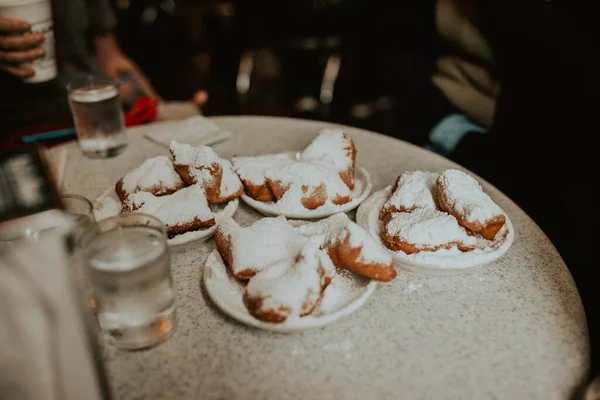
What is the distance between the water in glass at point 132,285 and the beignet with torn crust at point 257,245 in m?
0.12

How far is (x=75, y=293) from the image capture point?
45cm

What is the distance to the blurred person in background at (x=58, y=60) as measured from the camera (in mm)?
1271

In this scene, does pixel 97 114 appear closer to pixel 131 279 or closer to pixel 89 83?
pixel 89 83

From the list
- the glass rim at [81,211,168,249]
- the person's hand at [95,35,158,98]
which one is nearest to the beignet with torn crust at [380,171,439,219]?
the glass rim at [81,211,168,249]

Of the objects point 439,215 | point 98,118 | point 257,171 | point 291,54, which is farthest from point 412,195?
point 291,54

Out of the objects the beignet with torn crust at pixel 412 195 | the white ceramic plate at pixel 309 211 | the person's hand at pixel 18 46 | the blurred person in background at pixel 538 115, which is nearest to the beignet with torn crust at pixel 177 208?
the white ceramic plate at pixel 309 211

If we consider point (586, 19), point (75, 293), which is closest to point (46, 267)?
point (75, 293)

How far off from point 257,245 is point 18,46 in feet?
2.85

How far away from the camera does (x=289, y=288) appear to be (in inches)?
29.2

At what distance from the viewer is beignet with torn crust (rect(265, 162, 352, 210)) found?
3.42 ft

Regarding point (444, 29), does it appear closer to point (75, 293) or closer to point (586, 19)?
point (586, 19)

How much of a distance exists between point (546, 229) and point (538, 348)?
81cm

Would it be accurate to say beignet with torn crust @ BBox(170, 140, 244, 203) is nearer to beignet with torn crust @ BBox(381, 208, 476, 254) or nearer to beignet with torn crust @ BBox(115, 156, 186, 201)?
beignet with torn crust @ BBox(115, 156, 186, 201)

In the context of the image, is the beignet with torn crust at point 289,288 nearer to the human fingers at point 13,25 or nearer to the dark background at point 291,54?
the human fingers at point 13,25
